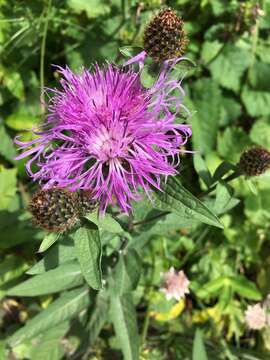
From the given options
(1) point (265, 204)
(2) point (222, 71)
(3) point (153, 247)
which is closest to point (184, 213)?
(3) point (153, 247)

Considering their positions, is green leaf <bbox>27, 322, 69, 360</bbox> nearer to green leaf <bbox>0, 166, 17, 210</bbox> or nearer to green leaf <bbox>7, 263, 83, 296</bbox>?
green leaf <bbox>7, 263, 83, 296</bbox>

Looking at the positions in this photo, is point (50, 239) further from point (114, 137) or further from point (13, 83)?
point (13, 83)

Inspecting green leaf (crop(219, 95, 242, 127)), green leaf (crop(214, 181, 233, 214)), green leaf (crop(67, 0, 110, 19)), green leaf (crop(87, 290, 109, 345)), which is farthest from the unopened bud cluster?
green leaf (crop(219, 95, 242, 127))

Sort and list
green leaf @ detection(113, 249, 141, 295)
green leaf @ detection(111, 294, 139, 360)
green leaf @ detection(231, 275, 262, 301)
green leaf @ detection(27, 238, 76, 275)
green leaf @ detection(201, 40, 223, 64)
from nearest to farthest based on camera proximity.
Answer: green leaf @ detection(27, 238, 76, 275) < green leaf @ detection(113, 249, 141, 295) < green leaf @ detection(111, 294, 139, 360) < green leaf @ detection(231, 275, 262, 301) < green leaf @ detection(201, 40, 223, 64)

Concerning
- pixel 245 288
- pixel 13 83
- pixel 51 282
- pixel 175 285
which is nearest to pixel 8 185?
pixel 13 83

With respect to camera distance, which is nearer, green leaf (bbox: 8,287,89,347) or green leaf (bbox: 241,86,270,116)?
green leaf (bbox: 8,287,89,347)
